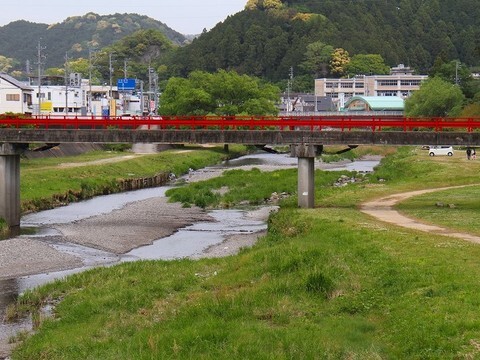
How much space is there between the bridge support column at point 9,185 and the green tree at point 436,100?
88.2 m

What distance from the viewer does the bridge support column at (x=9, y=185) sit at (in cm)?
4966

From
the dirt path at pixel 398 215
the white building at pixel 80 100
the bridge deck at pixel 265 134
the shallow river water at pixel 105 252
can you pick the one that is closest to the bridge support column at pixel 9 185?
the bridge deck at pixel 265 134

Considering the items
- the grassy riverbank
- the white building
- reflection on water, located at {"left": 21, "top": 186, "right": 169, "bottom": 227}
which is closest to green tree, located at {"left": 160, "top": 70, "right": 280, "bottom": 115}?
the grassy riverbank

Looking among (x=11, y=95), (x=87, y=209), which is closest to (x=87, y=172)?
(x=87, y=209)

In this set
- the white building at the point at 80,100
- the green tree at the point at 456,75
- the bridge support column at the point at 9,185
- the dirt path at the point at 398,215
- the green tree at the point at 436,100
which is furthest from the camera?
the green tree at the point at 456,75

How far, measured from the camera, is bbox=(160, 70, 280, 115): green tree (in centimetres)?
11531

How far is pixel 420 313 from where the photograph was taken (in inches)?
835

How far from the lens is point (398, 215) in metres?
42.8

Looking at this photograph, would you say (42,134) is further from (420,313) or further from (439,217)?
(420,313)

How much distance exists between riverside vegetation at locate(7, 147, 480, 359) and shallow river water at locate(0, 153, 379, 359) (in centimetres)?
203

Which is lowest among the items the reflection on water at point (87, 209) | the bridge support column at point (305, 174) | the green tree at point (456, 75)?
the reflection on water at point (87, 209)

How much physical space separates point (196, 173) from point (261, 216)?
36222 mm

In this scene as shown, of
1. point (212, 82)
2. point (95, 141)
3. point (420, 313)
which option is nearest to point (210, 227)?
point (95, 141)

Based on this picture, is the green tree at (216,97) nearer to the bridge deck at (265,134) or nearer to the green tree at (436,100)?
the green tree at (436,100)
